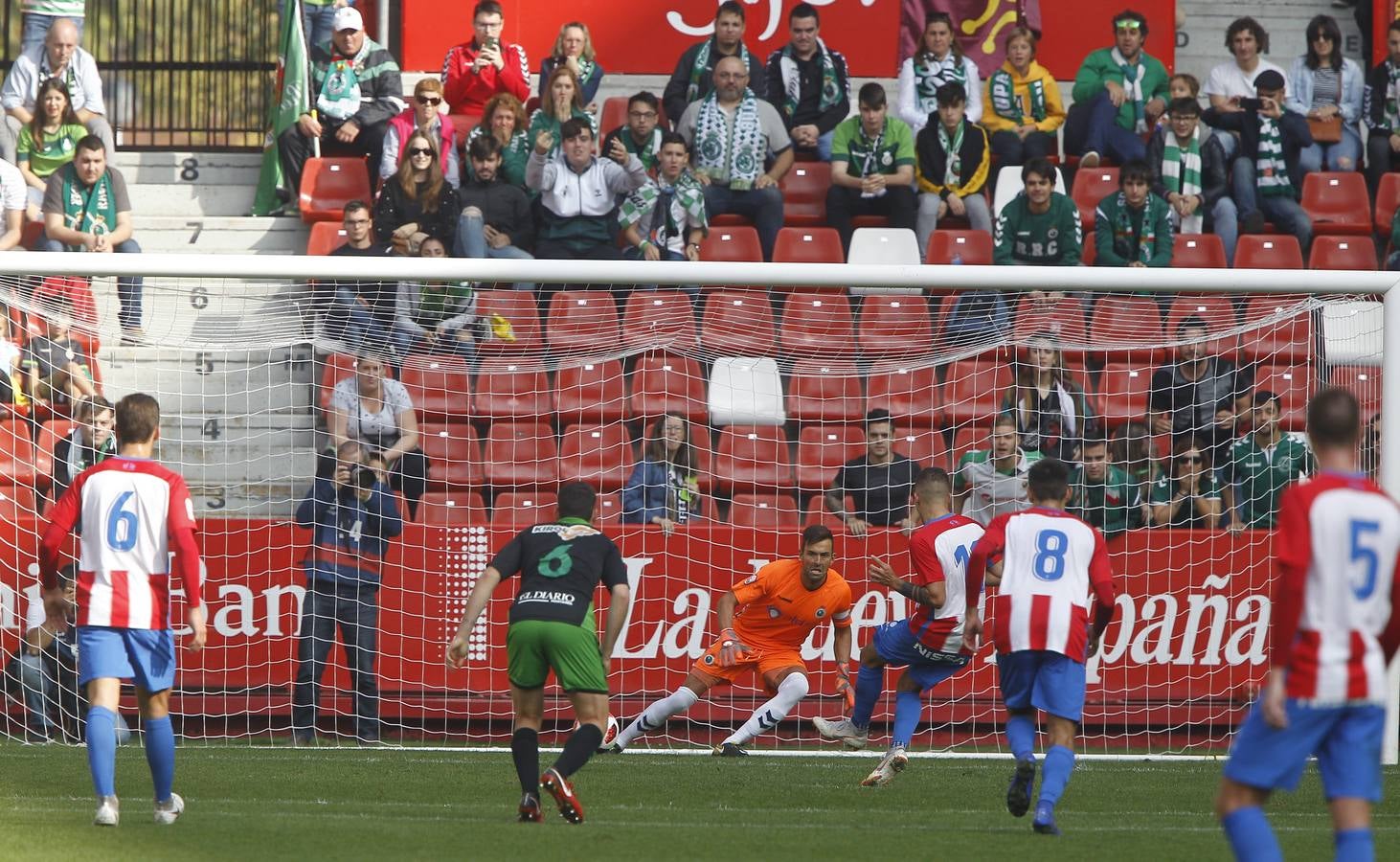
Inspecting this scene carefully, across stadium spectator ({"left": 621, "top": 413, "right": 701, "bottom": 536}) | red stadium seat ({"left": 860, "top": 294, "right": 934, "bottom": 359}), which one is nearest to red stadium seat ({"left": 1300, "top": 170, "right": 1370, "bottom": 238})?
red stadium seat ({"left": 860, "top": 294, "right": 934, "bottom": 359})

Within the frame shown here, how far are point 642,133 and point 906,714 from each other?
5829mm

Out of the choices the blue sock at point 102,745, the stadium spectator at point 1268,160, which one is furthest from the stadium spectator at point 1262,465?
the blue sock at point 102,745

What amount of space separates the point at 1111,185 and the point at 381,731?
297 inches

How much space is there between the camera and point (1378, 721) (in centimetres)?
488

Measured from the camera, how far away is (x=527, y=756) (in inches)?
286

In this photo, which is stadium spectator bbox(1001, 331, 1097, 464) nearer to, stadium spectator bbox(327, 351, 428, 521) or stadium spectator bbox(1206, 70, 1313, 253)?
stadium spectator bbox(1206, 70, 1313, 253)

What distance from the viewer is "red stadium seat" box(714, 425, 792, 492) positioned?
11.5m

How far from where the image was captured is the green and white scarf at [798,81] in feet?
47.1

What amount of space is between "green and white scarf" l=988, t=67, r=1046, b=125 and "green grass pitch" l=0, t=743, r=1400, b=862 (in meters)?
6.01

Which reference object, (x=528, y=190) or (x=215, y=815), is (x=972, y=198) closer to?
(x=528, y=190)

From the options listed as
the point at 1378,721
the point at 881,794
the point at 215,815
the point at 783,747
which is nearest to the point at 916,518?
the point at 783,747

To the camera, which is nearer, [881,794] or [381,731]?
[881,794]

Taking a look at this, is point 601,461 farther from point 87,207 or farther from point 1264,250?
point 1264,250

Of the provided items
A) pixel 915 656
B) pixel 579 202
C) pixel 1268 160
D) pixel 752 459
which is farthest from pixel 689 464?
pixel 1268 160
